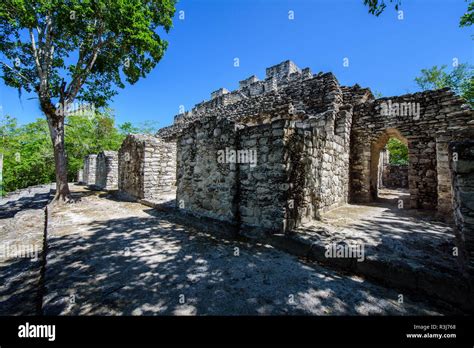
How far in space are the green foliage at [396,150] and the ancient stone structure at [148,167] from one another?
19572 millimetres

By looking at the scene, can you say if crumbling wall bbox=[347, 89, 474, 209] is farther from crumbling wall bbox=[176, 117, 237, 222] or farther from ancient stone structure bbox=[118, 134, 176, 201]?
ancient stone structure bbox=[118, 134, 176, 201]

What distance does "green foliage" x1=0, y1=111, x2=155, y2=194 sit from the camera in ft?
57.3

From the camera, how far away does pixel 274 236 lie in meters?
3.86

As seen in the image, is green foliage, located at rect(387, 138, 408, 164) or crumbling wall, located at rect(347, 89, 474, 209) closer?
→ crumbling wall, located at rect(347, 89, 474, 209)

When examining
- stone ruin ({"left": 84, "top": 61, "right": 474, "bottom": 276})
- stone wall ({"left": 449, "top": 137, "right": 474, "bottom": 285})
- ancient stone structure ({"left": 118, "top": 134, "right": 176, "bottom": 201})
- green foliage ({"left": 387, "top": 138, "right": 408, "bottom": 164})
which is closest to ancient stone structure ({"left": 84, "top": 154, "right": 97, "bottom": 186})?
stone ruin ({"left": 84, "top": 61, "right": 474, "bottom": 276})

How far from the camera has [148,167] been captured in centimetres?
857

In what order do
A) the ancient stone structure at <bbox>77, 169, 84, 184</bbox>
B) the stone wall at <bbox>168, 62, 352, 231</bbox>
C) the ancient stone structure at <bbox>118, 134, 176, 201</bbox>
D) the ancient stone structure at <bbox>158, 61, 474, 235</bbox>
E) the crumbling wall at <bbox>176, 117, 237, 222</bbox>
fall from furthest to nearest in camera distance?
the ancient stone structure at <bbox>77, 169, 84, 184</bbox> < the ancient stone structure at <bbox>118, 134, 176, 201</bbox> < the crumbling wall at <bbox>176, 117, 237, 222</bbox> < the ancient stone structure at <bbox>158, 61, 474, 235</bbox> < the stone wall at <bbox>168, 62, 352, 231</bbox>
